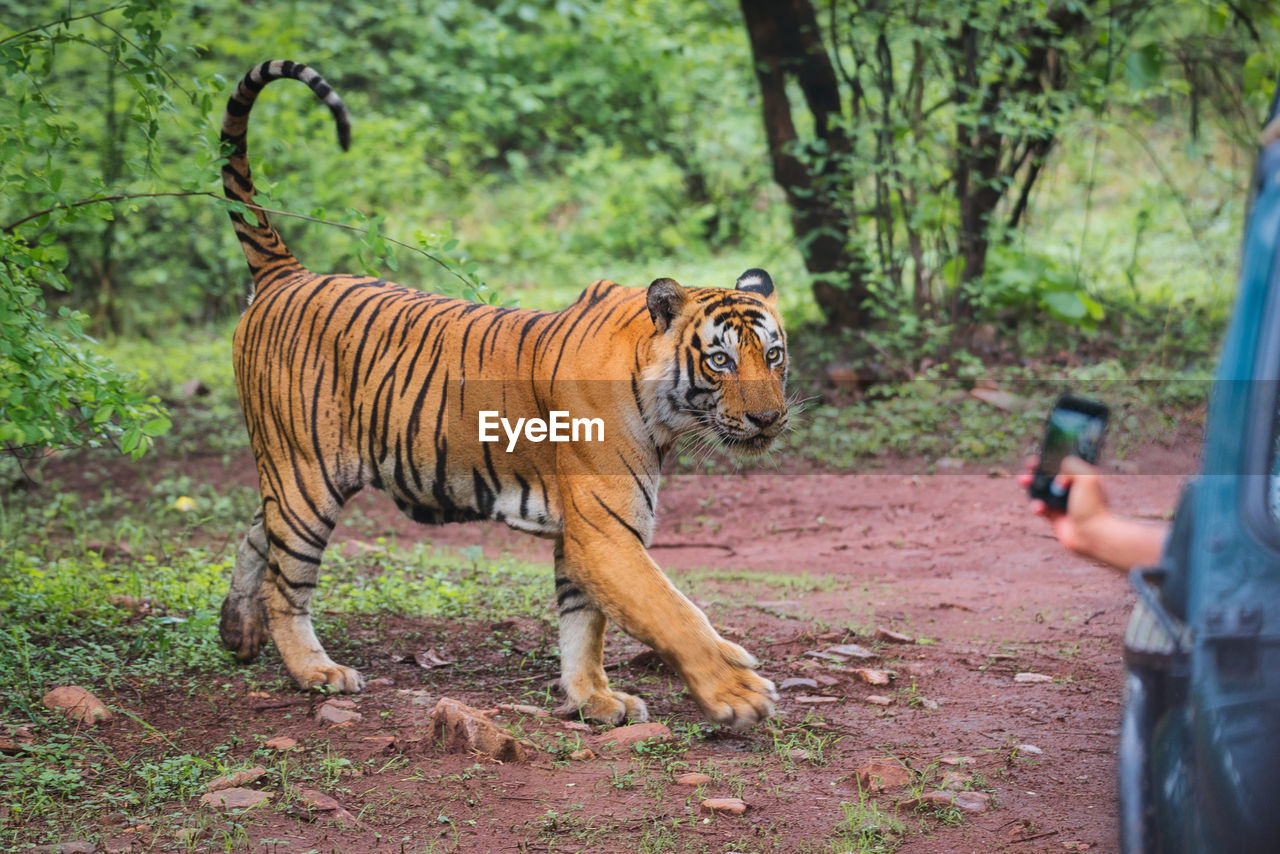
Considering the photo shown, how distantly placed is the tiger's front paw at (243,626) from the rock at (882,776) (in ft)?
7.77

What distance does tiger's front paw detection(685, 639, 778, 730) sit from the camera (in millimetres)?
3332

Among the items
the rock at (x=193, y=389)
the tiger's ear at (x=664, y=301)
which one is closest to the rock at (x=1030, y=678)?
the tiger's ear at (x=664, y=301)

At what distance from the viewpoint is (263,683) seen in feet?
13.8

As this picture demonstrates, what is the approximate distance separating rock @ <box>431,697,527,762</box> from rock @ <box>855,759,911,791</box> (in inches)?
38.8

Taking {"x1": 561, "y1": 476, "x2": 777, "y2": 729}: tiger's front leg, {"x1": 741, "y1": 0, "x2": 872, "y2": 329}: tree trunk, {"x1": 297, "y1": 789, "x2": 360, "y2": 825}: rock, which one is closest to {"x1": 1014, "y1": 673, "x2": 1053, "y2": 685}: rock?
Answer: {"x1": 561, "y1": 476, "x2": 777, "y2": 729}: tiger's front leg

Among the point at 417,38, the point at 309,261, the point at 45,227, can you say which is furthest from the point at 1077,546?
the point at 417,38

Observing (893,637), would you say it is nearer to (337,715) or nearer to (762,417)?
(762,417)

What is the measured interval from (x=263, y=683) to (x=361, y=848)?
1495 millimetres

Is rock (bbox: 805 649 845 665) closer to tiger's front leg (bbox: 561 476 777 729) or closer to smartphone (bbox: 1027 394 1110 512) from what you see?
tiger's front leg (bbox: 561 476 777 729)

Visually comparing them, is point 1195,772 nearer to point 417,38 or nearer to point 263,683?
point 263,683

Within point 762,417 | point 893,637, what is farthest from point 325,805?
point 893,637

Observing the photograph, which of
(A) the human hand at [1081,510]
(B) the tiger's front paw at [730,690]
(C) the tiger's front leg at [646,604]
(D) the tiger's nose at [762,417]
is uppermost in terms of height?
(A) the human hand at [1081,510]

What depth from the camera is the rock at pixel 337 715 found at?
373 cm

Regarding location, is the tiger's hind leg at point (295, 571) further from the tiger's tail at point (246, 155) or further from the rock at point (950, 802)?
the rock at point (950, 802)
